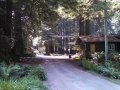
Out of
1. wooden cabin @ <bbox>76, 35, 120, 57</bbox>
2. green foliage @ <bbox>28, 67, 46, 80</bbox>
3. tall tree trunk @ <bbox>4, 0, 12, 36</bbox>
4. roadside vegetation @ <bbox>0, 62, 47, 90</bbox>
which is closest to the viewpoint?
roadside vegetation @ <bbox>0, 62, 47, 90</bbox>

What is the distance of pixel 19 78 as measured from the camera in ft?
30.1

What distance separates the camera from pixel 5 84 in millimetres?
6668

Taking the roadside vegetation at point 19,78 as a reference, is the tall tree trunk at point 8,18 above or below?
above

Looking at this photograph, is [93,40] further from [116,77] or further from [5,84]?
[5,84]

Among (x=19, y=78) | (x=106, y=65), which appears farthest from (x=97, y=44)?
(x=19, y=78)

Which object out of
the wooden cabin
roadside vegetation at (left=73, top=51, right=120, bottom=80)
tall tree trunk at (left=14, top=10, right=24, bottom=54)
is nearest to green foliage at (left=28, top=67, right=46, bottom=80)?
roadside vegetation at (left=73, top=51, right=120, bottom=80)

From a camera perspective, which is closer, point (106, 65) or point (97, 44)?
point (106, 65)

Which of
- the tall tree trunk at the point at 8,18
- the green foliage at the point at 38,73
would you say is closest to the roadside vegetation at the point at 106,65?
the green foliage at the point at 38,73

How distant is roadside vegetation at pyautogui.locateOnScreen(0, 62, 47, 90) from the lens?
265 inches

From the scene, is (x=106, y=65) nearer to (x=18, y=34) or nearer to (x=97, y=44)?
(x=97, y=44)

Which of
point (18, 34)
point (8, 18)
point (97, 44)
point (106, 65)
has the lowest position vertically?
point (106, 65)

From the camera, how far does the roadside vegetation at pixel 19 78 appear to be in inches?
265

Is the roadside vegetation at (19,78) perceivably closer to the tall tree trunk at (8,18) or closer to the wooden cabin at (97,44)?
the tall tree trunk at (8,18)

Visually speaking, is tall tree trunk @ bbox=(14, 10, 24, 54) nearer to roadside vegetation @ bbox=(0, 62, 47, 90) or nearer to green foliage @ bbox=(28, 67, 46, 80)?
roadside vegetation @ bbox=(0, 62, 47, 90)
